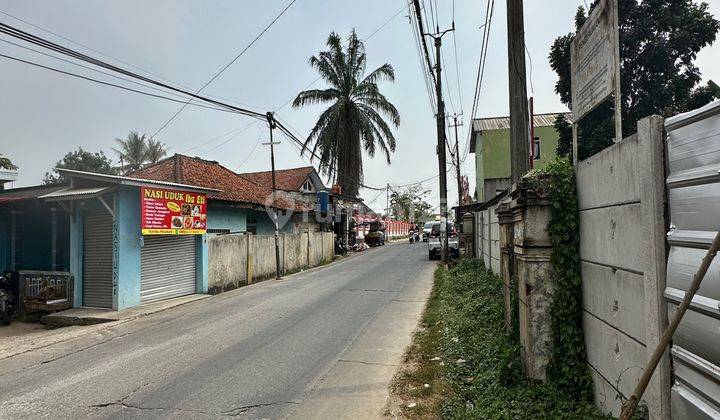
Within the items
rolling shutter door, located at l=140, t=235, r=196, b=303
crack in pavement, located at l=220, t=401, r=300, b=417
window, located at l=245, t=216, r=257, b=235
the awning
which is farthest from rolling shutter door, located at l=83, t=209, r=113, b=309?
window, located at l=245, t=216, r=257, b=235

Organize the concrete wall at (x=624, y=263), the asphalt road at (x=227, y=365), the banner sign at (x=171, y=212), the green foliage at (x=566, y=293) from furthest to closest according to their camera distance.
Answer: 1. the banner sign at (x=171, y=212)
2. the asphalt road at (x=227, y=365)
3. the green foliage at (x=566, y=293)
4. the concrete wall at (x=624, y=263)

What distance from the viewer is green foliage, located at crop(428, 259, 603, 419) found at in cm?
368

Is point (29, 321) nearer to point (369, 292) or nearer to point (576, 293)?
point (369, 292)

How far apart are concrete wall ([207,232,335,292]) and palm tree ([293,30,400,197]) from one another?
642cm

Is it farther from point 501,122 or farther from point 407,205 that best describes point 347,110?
point 407,205

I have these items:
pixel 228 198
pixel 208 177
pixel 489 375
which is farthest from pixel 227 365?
pixel 208 177

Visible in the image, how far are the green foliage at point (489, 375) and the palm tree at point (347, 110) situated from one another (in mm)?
20337

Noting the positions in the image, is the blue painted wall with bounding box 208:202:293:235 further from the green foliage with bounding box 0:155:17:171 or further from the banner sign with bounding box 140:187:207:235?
the green foliage with bounding box 0:155:17:171

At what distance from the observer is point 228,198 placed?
1736 cm

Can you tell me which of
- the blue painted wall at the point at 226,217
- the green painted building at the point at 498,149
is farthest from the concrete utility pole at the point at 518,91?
the green painted building at the point at 498,149

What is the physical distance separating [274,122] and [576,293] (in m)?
16.0

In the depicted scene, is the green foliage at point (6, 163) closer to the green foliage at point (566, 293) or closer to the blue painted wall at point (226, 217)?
the blue painted wall at point (226, 217)

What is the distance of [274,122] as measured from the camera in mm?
18141

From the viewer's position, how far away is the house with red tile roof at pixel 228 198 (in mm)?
17641
